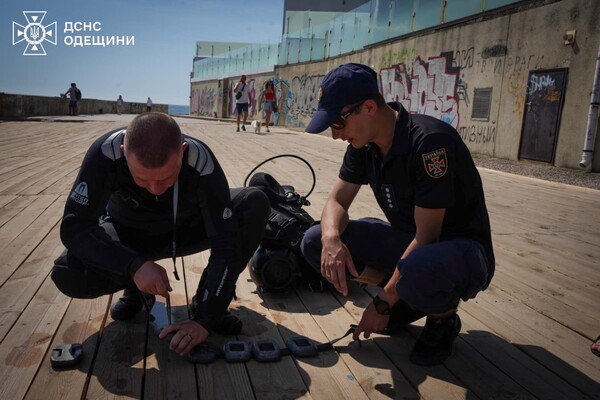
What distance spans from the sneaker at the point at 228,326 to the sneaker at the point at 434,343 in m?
0.85

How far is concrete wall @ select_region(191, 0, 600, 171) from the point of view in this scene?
30.6 feet

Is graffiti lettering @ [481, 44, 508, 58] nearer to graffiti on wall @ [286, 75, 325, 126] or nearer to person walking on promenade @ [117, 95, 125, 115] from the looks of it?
graffiti on wall @ [286, 75, 325, 126]

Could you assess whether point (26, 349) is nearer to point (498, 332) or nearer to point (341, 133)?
point (341, 133)

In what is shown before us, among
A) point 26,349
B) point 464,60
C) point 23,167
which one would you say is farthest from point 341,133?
point 464,60

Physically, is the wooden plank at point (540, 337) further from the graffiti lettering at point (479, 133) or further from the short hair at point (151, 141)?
the graffiti lettering at point (479, 133)

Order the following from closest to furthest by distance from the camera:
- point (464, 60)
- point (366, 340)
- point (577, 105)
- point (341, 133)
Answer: point (341, 133)
point (366, 340)
point (577, 105)
point (464, 60)

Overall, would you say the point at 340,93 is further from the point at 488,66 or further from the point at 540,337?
the point at 488,66

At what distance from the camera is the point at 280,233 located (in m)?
2.85

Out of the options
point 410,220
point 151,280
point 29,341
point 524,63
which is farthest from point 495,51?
point 29,341

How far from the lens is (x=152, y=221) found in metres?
2.44

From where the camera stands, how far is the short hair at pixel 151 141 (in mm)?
1866

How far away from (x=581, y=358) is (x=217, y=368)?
66.1 inches

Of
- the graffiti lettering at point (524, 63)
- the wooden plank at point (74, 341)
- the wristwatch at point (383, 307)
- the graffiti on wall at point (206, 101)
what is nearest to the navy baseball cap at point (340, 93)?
the wristwatch at point (383, 307)

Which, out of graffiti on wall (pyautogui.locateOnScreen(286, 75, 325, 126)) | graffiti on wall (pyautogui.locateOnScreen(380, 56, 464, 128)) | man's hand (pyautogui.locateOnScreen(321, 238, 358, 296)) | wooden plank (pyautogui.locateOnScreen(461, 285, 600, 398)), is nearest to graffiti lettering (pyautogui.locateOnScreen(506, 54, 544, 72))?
graffiti on wall (pyautogui.locateOnScreen(380, 56, 464, 128))
